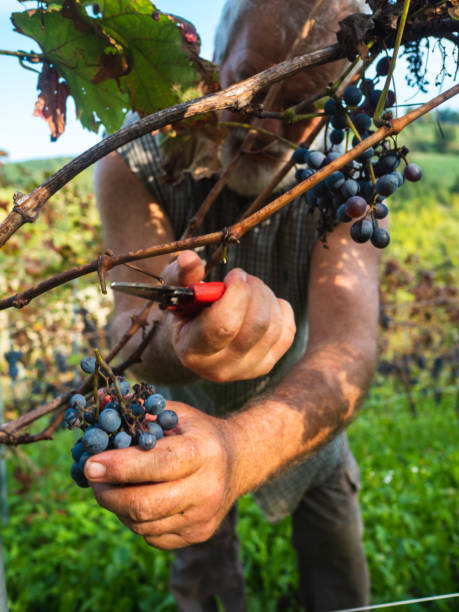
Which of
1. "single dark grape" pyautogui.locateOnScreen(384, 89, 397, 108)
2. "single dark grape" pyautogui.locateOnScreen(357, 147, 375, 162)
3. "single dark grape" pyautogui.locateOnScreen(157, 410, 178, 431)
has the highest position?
"single dark grape" pyautogui.locateOnScreen(384, 89, 397, 108)

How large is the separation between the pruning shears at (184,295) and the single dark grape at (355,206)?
0.27m

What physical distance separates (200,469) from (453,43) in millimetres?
876

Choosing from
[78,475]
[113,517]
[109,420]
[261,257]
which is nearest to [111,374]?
[109,420]

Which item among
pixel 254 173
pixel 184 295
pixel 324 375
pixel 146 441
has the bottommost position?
pixel 146 441

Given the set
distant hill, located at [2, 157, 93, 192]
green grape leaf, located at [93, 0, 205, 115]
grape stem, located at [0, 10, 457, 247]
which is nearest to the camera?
grape stem, located at [0, 10, 457, 247]

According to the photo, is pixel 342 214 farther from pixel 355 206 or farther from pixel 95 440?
pixel 95 440

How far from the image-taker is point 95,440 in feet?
2.48

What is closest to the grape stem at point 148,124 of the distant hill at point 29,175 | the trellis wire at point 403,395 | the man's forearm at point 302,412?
the man's forearm at point 302,412

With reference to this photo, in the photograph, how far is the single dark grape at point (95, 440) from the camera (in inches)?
29.7

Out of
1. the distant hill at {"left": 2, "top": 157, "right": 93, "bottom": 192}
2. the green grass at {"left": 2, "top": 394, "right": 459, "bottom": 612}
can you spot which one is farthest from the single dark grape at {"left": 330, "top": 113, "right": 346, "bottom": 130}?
the green grass at {"left": 2, "top": 394, "right": 459, "bottom": 612}

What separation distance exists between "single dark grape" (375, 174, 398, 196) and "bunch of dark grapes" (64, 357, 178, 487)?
0.53 metres

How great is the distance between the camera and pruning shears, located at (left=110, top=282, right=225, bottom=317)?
2.96 ft

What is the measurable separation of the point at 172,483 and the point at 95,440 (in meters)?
0.16

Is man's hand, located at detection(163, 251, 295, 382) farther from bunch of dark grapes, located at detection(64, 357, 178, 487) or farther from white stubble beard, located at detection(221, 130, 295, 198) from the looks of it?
white stubble beard, located at detection(221, 130, 295, 198)
